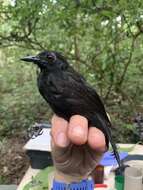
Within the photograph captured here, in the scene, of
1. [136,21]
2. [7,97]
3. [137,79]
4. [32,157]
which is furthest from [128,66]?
[32,157]

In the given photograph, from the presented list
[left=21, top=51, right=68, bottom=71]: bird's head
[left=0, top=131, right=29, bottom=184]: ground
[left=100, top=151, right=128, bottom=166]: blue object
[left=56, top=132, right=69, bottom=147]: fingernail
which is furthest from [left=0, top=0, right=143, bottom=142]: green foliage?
[left=56, top=132, right=69, bottom=147]: fingernail

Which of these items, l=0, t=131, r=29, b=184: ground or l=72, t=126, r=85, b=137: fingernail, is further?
l=0, t=131, r=29, b=184: ground

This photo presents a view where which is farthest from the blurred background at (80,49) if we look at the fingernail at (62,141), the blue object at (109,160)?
the fingernail at (62,141)

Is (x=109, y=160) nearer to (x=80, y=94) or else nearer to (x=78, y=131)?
(x=80, y=94)

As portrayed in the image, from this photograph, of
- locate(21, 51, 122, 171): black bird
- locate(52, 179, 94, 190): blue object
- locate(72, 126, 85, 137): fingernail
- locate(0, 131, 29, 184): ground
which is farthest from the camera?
locate(0, 131, 29, 184): ground

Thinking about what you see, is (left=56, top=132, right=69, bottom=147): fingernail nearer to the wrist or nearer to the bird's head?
the wrist

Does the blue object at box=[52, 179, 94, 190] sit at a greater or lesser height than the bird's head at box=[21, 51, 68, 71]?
lesser

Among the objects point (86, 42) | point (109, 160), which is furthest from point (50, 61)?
point (86, 42)

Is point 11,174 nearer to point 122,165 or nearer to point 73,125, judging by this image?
point 122,165
